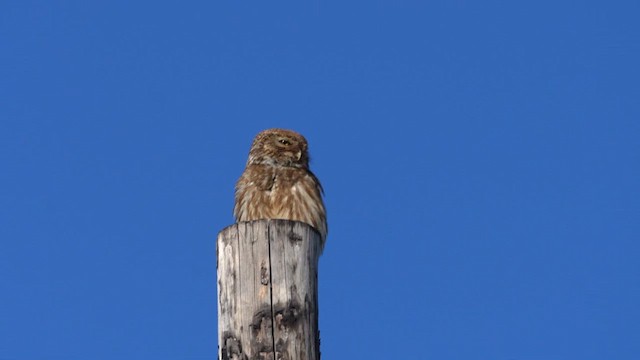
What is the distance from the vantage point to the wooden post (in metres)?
4.61

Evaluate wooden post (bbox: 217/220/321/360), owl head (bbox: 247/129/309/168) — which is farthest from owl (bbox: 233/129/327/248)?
wooden post (bbox: 217/220/321/360)

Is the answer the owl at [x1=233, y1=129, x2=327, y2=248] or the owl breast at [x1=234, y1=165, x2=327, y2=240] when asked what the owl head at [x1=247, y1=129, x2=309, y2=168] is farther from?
the owl breast at [x1=234, y1=165, x2=327, y2=240]

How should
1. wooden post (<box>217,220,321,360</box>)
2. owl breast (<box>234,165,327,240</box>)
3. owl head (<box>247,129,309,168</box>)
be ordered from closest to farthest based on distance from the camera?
wooden post (<box>217,220,321,360</box>), owl breast (<box>234,165,327,240</box>), owl head (<box>247,129,309,168</box>)

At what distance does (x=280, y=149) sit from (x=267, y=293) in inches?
187

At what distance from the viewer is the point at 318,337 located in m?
4.77

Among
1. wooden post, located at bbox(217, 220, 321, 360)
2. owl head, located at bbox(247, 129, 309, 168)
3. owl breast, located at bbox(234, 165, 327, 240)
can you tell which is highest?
owl head, located at bbox(247, 129, 309, 168)

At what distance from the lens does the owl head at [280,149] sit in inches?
365

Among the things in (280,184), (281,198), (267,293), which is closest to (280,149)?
(280,184)

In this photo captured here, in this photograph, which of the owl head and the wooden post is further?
the owl head

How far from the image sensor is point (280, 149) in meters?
9.34

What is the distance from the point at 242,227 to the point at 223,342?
514mm

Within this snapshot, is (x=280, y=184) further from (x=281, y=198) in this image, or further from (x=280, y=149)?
(x=280, y=149)

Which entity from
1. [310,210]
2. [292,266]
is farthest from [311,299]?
[310,210]

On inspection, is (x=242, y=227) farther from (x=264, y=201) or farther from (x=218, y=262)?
(x=264, y=201)
